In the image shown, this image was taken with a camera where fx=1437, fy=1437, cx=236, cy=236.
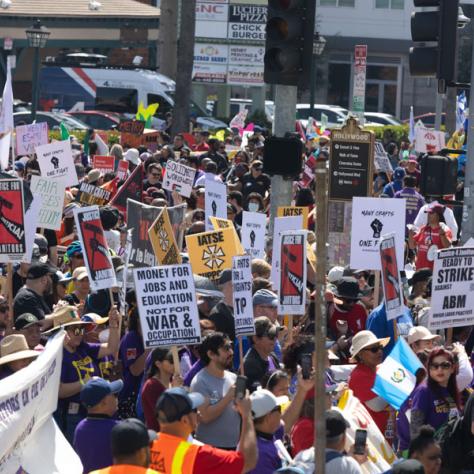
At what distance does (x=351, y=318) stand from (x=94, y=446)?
434 centimetres

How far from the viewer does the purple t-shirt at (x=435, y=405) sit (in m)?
8.31

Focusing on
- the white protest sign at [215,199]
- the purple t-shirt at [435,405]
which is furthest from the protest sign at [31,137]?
the purple t-shirt at [435,405]

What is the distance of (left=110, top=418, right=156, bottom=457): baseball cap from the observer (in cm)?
617

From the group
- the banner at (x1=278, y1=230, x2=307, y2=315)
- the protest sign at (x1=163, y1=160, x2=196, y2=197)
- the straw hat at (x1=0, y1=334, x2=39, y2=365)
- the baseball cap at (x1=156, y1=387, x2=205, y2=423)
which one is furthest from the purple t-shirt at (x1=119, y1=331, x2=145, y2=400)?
the protest sign at (x1=163, y1=160, x2=196, y2=197)

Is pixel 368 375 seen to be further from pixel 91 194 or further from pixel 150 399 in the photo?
pixel 91 194

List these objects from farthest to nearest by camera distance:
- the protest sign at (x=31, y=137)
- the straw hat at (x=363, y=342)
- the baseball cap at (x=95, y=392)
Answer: the protest sign at (x=31, y=137) → the straw hat at (x=363, y=342) → the baseball cap at (x=95, y=392)

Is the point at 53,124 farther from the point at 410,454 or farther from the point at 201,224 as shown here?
the point at 410,454

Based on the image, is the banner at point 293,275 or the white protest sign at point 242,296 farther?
Answer: the banner at point 293,275

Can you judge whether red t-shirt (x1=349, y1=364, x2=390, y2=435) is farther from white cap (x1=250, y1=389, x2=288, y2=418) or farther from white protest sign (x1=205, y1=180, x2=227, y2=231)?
white protest sign (x1=205, y1=180, x2=227, y2=231)

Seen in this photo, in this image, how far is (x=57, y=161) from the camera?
16875 millimetres

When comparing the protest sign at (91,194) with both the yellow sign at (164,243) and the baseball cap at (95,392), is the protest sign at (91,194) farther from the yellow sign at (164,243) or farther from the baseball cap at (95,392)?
the baseball cap at (95,392)

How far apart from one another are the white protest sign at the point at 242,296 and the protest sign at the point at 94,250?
108cm

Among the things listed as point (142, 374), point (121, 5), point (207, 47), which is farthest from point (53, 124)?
point (142, 374)

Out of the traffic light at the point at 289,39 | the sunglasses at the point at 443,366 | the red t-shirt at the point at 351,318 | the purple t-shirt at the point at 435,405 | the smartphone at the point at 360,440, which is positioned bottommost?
the red t-shirt at the point at 351,318
